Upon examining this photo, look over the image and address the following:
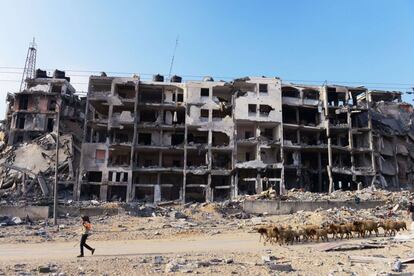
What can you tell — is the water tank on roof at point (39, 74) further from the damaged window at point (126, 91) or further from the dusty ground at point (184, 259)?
the dusty ground at point (184, 259)

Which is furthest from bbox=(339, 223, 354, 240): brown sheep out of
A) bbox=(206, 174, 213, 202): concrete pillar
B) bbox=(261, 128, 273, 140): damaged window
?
bbox=(261, 128, 273, 140): damaged window

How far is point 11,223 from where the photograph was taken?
32156 mm

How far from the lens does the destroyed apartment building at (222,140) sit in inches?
2138

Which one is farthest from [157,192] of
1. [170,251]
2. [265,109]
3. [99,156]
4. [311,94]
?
[170,251]

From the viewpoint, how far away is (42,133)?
6531 cm

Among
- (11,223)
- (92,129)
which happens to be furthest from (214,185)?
(11,223)

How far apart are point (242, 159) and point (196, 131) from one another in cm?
766

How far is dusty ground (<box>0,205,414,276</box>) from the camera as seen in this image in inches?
519

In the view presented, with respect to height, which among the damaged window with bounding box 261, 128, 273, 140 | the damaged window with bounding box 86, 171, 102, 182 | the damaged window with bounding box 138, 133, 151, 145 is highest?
the damaged window with bounding box 261, 128, 273, 140

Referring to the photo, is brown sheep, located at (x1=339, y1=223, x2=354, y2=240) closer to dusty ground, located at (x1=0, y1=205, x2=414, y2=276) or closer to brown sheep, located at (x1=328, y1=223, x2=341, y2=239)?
brown sheep, located at (x1=328, y1=223, x2=341, y2=239)

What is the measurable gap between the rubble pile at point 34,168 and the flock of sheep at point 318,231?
3339 centimetres

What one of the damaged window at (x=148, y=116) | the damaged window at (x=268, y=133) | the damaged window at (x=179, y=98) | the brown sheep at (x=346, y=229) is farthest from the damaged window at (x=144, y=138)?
the brown sheep at (x=346, y=229)

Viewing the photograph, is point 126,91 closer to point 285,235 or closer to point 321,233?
point 321,233

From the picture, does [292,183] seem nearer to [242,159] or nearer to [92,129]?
[242,159]
